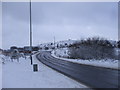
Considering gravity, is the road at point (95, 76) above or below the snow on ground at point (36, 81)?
below

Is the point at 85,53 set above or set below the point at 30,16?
below

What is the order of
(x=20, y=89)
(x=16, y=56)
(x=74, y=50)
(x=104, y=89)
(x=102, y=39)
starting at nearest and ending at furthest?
(x=20, y=89), (x=104, y=89), (x=16, y=56), (x=74, y=50), (x=102, y=39)

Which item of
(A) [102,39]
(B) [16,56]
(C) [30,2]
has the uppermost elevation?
(C) [30,2]

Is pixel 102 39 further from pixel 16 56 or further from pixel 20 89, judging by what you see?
pixel 20 89

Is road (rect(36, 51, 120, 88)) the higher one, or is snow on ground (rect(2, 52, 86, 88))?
snow on ground (rect(2, 52, 86, 88))

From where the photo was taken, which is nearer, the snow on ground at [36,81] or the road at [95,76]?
the snow on ground at [36,81]

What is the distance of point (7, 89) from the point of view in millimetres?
10359

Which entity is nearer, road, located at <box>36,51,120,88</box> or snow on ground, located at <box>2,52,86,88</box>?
snow on ground, located at <box>2,52,86,88</box>

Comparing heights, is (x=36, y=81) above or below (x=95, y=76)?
above

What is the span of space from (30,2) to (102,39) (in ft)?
101

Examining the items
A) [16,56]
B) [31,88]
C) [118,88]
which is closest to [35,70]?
[31,88]

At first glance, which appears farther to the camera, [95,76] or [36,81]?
[95,76]

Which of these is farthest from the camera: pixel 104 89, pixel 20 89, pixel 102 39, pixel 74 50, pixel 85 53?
pixel 102 39

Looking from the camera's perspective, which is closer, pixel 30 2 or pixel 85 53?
pixel 30 2
